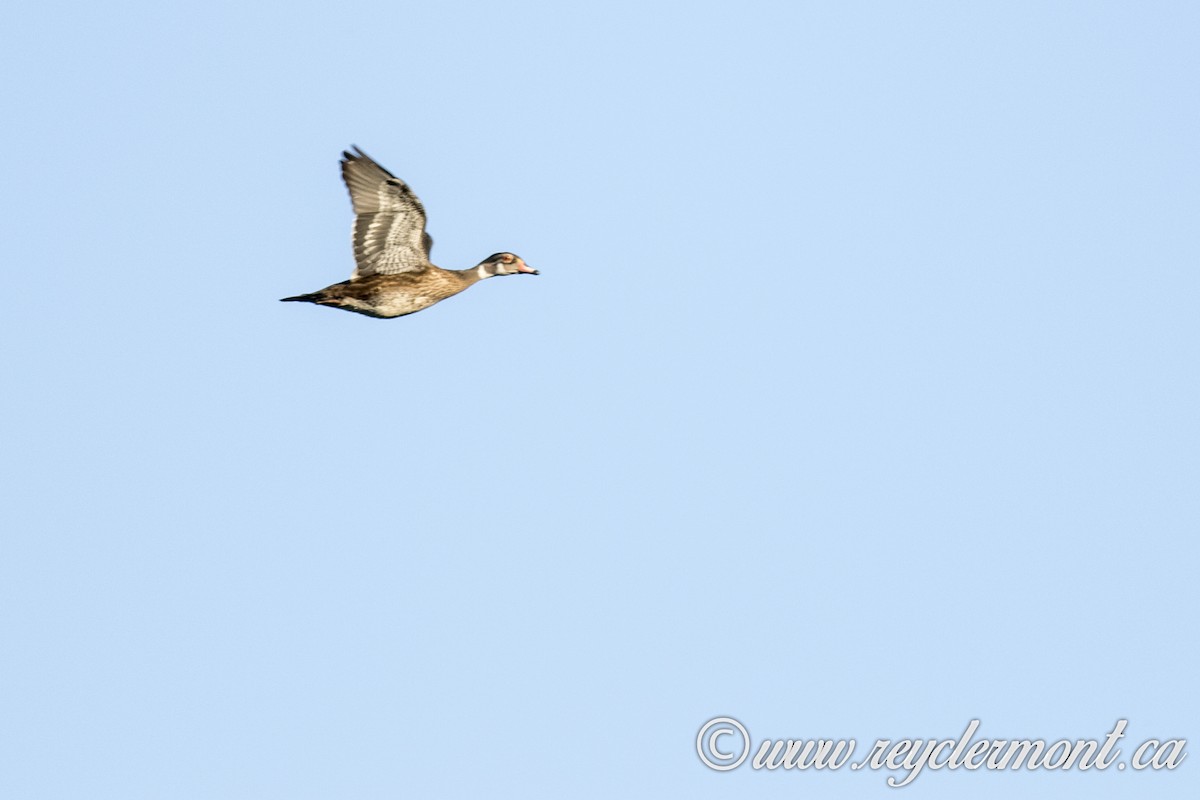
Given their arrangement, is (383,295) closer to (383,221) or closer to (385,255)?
(385,255)

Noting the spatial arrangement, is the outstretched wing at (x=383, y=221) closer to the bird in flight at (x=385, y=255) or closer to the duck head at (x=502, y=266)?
the bird in flight at (x=385, y=255)

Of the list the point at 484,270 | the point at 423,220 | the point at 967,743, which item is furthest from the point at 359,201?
the point at 967,743

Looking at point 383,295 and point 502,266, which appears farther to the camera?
point 502,266

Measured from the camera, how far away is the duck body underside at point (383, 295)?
1259 inches

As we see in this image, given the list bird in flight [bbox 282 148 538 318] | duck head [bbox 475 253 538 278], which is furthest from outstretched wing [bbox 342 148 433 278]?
duck head [bbox 475 253 538 278]

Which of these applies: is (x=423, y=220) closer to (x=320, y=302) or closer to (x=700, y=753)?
(x=320, y=302)

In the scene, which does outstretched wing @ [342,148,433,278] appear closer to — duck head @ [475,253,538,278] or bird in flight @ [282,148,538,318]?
bird in flight @ [282,148,538,318]

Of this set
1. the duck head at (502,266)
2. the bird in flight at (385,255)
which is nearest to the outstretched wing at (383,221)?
the bird in flight at (385,255)

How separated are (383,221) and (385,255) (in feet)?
2.25

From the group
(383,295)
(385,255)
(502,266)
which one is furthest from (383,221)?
→ (502,266)

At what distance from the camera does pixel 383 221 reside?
31.8 m

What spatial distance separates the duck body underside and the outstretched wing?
0.61 feet

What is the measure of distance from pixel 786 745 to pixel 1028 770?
4643 millimetres

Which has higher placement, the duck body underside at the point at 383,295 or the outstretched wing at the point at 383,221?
the outstretched wing at the point at 383,221
